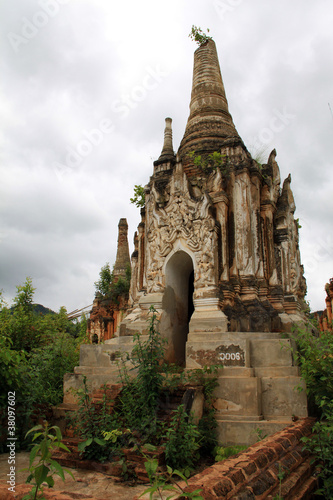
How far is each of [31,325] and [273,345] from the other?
1182cm

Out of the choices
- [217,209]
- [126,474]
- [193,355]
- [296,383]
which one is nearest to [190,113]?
[217,209]

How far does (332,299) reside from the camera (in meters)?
21.4

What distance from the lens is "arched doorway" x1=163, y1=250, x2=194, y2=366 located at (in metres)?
9.09

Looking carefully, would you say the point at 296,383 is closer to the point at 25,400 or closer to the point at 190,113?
the point at 25,400

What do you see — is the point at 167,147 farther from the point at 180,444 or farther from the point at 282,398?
the point at 180,444

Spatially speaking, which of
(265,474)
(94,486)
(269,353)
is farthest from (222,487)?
(269,353)

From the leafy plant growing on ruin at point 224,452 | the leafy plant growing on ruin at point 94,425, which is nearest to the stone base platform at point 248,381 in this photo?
the leafy plant growing on ruin at point 224,452

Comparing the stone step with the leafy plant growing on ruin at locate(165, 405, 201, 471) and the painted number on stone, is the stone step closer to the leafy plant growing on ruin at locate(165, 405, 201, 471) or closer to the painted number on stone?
the painted number on stone

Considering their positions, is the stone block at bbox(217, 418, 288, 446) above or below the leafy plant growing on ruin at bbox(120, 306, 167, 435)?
below

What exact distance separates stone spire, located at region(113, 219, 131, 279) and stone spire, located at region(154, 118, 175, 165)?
13290mm

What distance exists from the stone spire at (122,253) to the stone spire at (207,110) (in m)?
14.3

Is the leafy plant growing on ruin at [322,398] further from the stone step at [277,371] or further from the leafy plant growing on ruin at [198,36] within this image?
the leafy plant growing on ruin at [198,36]

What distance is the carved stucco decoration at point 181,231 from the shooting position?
28.4 feet

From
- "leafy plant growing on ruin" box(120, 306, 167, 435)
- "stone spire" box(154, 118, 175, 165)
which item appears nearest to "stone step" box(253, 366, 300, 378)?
"leafy plant growing on ruin" box(120, 306, 167, 435)
